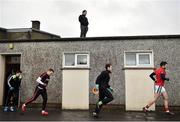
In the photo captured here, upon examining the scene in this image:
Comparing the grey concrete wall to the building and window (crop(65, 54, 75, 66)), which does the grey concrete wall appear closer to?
window (crop(65, 54, 75, 66))

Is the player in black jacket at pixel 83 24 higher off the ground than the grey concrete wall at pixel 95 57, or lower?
higher

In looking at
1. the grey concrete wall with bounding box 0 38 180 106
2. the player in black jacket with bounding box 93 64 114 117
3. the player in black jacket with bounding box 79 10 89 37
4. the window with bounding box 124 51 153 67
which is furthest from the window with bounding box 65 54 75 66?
the player in black jacket with bounding box 93 64 114 117

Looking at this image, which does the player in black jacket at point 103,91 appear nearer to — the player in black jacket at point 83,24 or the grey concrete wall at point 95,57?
the grey concrete wall at point 95,57

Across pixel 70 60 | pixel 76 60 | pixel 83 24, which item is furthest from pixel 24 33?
pixel 76 60

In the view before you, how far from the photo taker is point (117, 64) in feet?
41.3

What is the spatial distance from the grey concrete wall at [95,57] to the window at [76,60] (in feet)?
0.79

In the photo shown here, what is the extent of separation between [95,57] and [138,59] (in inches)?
78.9

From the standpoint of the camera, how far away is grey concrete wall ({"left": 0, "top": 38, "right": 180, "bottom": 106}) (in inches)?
479

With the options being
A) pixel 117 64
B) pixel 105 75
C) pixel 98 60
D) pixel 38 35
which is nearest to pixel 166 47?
pixel 117 64

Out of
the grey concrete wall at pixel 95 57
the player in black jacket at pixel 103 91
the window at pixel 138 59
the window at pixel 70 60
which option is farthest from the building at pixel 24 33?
the player in black jacket at pixel 103 91

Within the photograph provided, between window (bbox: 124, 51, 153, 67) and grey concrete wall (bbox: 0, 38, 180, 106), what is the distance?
0.73 feet

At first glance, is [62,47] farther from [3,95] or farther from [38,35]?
[38,35]

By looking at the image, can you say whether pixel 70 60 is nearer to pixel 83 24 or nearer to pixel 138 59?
pixel 83 24

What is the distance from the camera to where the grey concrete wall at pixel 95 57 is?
12164mm
